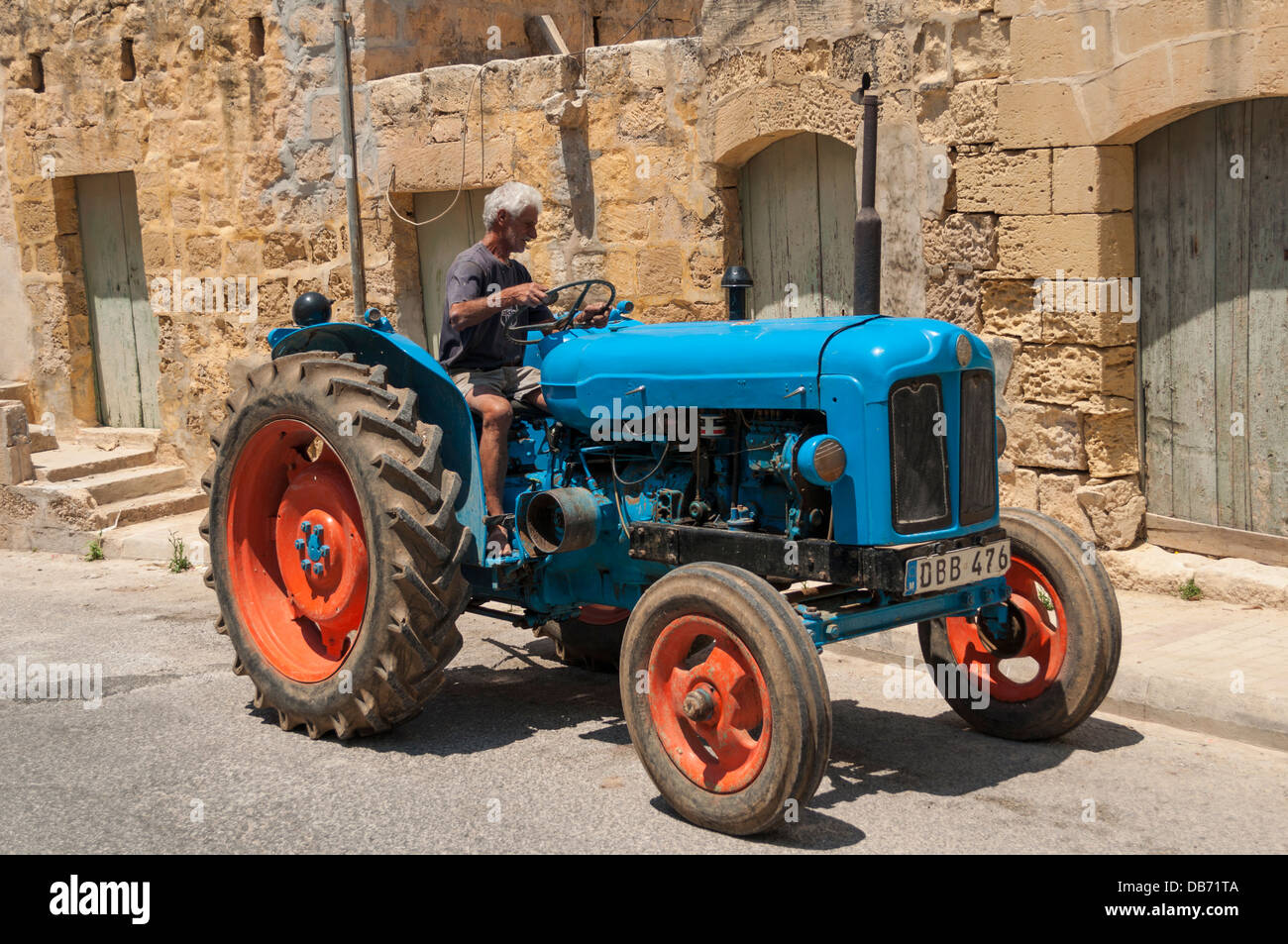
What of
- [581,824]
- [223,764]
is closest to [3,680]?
[223,764]

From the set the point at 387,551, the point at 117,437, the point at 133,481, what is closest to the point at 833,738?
the point at 387,551

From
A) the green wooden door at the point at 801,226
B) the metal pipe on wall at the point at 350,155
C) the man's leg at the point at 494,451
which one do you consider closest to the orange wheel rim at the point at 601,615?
the man's leg at the point at 494,451

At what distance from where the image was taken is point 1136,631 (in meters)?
6.39

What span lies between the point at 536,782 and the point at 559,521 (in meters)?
0.94

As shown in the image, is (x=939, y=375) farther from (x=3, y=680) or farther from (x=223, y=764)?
(x=3, y=680)

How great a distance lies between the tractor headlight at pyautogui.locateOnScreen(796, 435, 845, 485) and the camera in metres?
4.46

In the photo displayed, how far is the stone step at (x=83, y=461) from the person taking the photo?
10.7 meters

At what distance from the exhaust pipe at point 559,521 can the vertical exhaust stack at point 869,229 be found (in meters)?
2.71

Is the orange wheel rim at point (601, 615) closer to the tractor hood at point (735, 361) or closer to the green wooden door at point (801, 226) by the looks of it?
the tractor hood at point (735, 361)

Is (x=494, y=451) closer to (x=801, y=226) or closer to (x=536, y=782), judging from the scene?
(x=536, y=782)

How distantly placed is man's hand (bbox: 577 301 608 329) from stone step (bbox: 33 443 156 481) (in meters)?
6.25

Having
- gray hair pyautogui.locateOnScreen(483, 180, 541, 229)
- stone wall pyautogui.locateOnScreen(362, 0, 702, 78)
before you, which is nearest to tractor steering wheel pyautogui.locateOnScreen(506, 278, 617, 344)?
gray hair pyautogui.locateOnScreen(483, 180, 541, 229)

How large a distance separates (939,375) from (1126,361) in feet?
10.2

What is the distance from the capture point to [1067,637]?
505 cm
